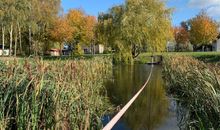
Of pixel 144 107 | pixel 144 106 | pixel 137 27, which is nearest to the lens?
pixel 144 107

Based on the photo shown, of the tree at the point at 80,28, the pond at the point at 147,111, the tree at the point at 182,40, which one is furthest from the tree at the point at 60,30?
the pond at the point at 147,111

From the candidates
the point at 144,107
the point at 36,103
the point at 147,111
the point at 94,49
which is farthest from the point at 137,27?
the point at 94,49

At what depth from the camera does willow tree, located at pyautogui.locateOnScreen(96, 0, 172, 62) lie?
44.4 meters

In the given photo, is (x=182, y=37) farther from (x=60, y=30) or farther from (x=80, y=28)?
(x=60, y=30)

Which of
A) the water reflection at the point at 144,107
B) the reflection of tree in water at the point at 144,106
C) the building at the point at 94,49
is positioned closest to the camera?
the water reflection at the point at 144,107

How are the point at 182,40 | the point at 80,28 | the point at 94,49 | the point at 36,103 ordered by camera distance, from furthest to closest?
the point at 182,40 → the point at 94,49 → the point at 80,28 → the point at 36,103

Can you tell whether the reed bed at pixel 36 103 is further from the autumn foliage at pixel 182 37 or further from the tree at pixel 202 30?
the autumn foliage at pixel 182 37

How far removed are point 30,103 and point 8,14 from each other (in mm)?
46353

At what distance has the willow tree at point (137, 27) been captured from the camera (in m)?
44.4

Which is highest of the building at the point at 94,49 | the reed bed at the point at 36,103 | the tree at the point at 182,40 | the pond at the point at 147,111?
the tree at the point at 182,40

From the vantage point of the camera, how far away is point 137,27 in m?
44.4

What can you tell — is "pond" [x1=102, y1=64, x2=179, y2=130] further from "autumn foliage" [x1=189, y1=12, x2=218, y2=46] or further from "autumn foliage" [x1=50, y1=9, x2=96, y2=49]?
"autumn foliage" [x1=189, y1=12, x2=218, y2=46]

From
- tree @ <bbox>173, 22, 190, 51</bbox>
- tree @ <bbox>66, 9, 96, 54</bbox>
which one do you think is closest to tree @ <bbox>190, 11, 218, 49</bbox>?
tree @ <bbox>173, 22, 190, 51</bbox>

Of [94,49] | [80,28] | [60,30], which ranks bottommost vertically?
[94,49]
